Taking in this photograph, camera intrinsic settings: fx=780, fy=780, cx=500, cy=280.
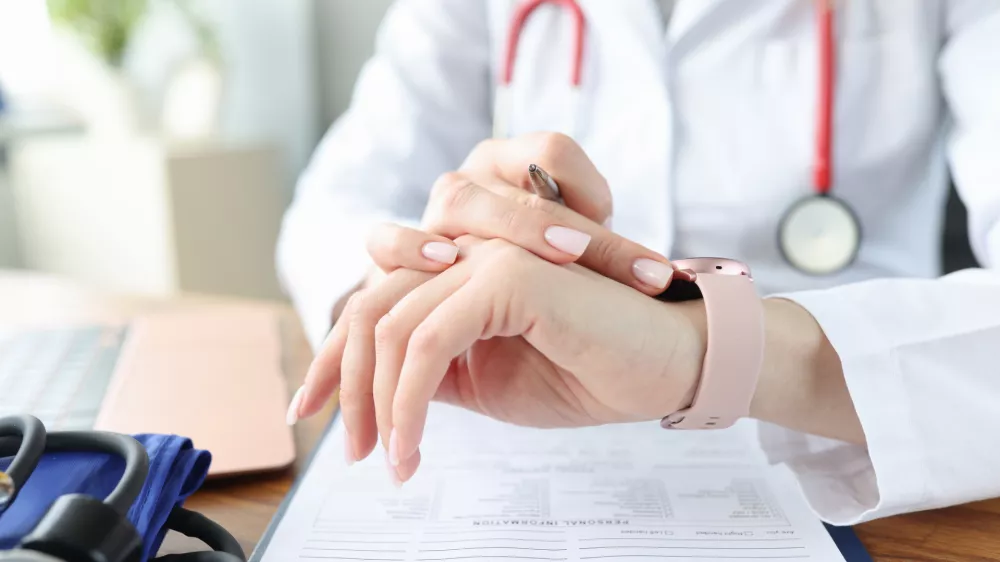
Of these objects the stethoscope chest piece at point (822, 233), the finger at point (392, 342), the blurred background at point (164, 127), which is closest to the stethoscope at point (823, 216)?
the stethoscope chest piece at point (822, 233)

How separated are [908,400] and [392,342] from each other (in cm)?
30

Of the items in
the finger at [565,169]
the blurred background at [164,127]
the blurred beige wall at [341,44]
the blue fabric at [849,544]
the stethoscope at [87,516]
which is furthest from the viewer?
the blurred beige wall at [341,44]

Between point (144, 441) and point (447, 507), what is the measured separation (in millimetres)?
164

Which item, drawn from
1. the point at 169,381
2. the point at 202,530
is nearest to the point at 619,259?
A: the point at 202,530

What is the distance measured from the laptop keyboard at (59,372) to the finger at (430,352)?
0.24 meters

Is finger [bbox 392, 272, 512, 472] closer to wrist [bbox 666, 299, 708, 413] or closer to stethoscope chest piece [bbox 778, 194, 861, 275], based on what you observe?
wrist [bbox 666, 299, 708, 413]

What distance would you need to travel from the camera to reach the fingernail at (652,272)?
46 cm

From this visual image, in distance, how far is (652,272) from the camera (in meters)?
0.46

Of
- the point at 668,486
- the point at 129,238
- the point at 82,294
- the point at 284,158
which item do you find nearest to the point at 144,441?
the point at 668,486

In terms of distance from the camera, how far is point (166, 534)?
0.39m

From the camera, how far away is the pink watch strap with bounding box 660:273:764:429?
1.43 feet

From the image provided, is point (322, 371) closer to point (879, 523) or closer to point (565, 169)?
point (565, 169)

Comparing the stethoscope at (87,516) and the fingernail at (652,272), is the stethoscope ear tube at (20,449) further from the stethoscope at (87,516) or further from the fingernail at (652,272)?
the fingernail at (652,272)

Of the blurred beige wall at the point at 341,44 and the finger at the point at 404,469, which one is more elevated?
the blurred beige wall at the point at 341,44
